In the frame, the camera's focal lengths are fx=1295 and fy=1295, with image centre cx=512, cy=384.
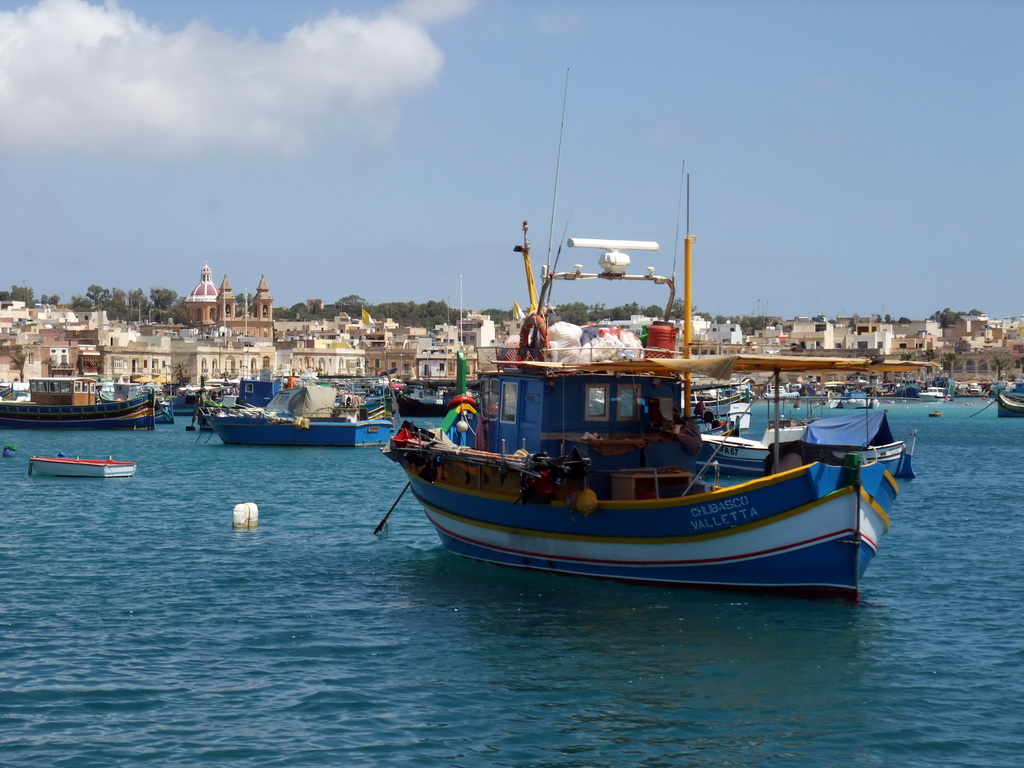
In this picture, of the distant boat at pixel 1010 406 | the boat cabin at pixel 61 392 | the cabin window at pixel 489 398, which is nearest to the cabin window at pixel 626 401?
the cabin window at pixel 489 398

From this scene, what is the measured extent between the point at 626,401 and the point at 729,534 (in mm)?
3427

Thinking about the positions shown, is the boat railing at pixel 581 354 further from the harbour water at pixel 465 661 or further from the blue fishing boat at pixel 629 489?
the harbour water at pixel 465 661

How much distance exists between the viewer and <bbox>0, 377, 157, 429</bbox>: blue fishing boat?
77250 mm

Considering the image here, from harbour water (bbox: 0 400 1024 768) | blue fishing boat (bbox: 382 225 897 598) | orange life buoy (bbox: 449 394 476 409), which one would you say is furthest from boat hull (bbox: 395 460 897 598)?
orange life buoy (bbox: 449 394 476 409)

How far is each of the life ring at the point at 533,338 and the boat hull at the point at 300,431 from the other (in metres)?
40.2

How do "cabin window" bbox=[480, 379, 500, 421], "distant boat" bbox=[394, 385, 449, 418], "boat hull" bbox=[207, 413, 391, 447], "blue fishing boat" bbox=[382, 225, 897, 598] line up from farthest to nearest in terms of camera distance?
"distant boat" bbox=[394, 385, 449, 418]
"boat hull" bbox=[207, 413, 391, 447]
"cabin window" bbox=[480, 379, 500, 421]
"blue fishing boat" bbox=[382, 225, 897, 598]

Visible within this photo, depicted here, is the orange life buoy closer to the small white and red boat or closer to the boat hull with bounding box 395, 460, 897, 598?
the boat hull with bounding box 395, 460, 897, 598

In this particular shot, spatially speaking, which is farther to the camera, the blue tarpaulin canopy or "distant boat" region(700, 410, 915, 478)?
"distant boat" region(700, 410, 915, 478)

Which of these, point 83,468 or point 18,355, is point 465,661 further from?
point 18,355

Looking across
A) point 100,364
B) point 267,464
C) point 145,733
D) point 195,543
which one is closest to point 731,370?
point 145,733

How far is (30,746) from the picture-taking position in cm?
1338

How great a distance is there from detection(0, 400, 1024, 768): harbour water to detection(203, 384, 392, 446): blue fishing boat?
3373 cm

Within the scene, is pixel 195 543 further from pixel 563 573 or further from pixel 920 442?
pixel 920 442

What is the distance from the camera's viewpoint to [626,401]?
21547 mm
